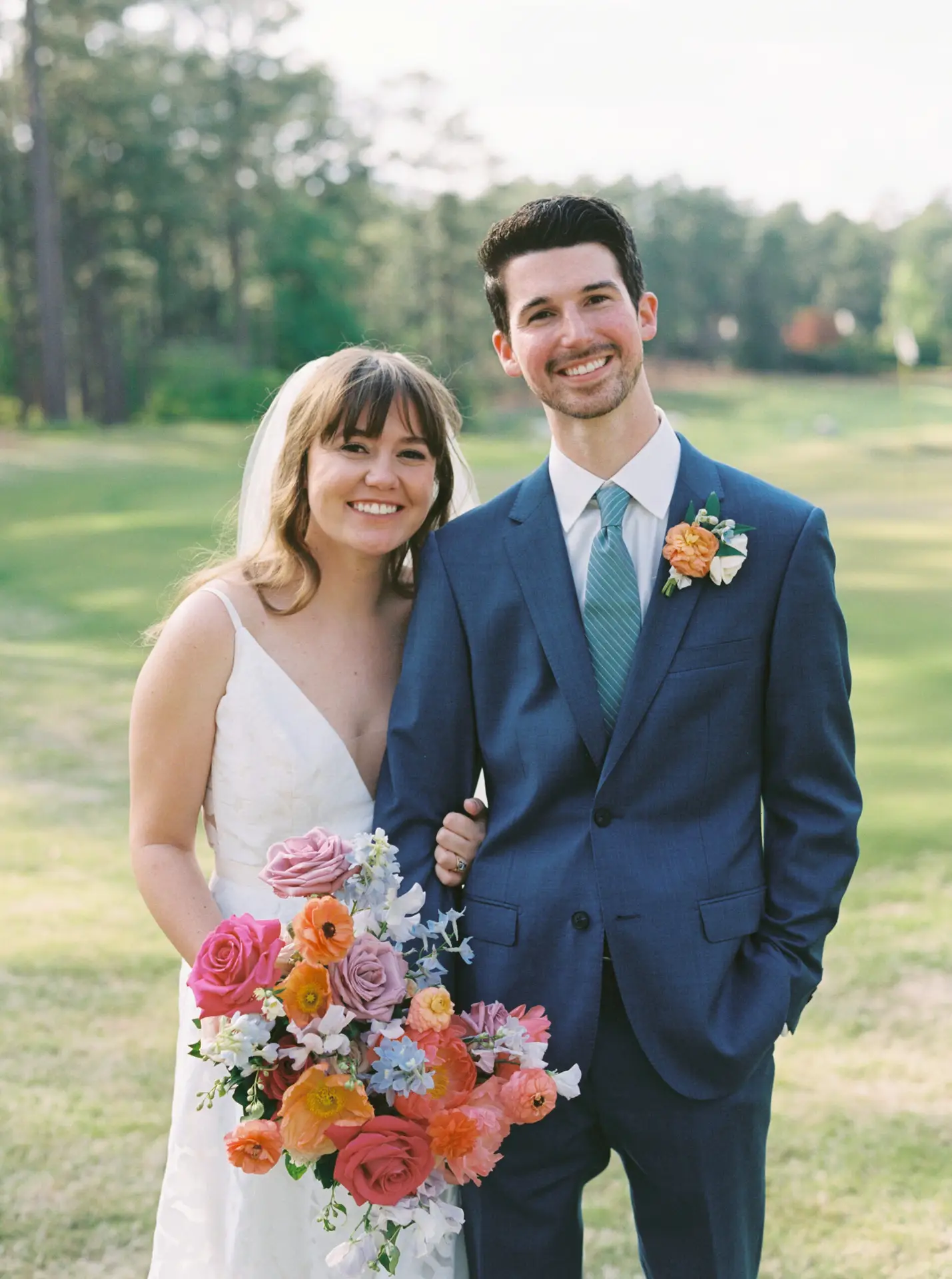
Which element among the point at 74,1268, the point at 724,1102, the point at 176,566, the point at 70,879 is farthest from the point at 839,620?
the point at 176,566

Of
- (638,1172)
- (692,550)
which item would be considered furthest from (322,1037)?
(692,550)

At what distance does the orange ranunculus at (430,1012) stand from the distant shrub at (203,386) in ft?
120

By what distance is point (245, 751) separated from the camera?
10.2 feet

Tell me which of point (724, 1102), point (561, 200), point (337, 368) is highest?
point (561, 200)

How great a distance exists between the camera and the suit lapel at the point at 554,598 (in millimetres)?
2695

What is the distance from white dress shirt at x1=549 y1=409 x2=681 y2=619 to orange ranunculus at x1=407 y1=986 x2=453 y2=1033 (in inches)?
34.2

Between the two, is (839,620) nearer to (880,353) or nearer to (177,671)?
(177,671)

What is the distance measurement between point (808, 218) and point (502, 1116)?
174ft

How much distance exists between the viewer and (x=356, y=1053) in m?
2.33

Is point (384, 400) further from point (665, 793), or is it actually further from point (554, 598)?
point (665, 793)

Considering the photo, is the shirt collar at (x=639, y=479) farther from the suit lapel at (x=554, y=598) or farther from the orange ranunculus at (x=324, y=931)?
the orange ranunculus at (x=324, y=931)

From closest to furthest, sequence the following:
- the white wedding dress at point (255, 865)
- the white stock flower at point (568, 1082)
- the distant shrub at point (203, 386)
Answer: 1. the white stock flower at point (568, 1082)
2. the white wedding dress at point (255, 865)
3. the distant shrub at point (203, 386)

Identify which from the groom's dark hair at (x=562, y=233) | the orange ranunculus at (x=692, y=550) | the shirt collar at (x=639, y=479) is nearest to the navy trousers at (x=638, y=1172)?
the orange ranunculus at (x=692, y=550)

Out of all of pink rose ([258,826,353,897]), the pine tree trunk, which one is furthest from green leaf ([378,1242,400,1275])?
the pine tree trunk
